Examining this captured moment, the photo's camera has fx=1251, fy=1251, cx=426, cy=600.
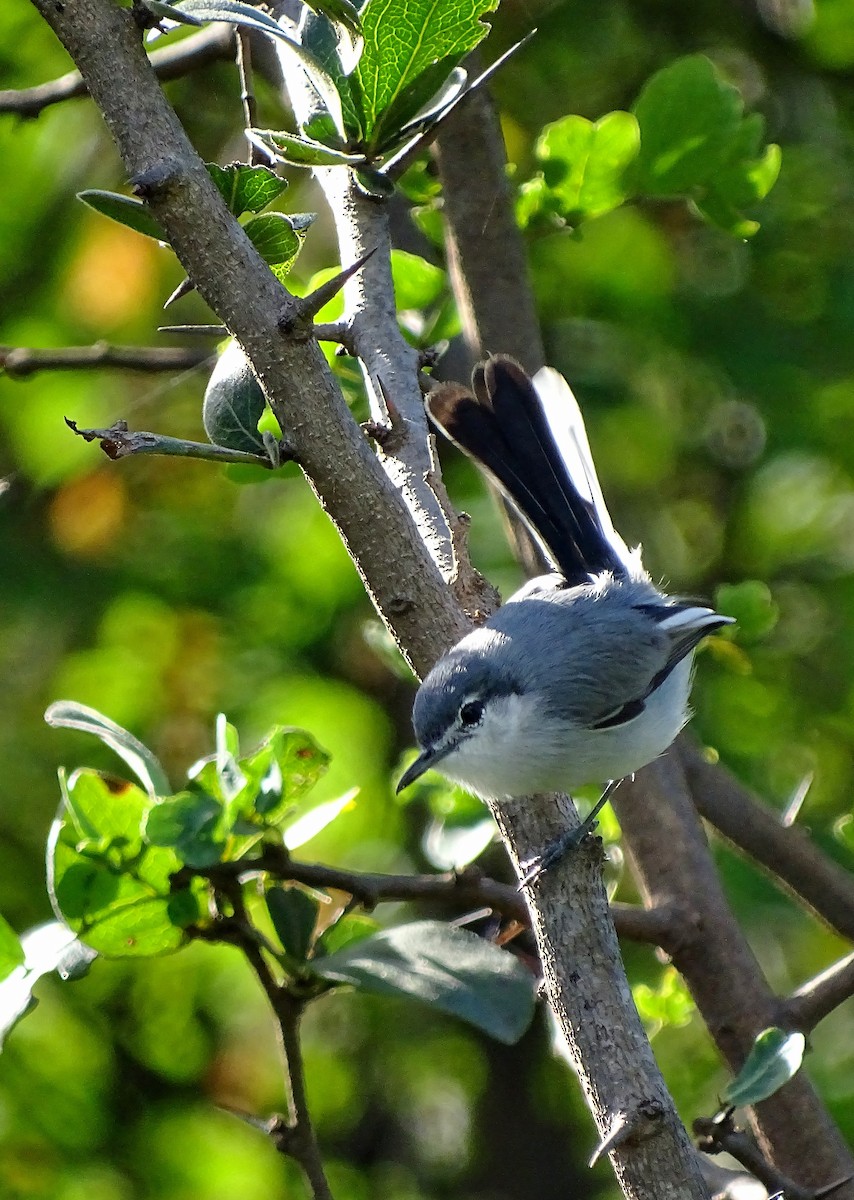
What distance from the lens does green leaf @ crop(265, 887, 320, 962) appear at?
1601 millimetres

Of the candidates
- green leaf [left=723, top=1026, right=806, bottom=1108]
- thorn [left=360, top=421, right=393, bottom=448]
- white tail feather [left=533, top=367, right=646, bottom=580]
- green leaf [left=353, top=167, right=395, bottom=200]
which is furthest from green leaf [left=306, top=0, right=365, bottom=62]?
green leaf [left=723, top=1026, right=806, bottom=1108]

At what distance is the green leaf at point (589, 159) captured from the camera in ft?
6.69

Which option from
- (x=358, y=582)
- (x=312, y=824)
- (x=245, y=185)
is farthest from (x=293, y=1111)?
(x=358, y=582)

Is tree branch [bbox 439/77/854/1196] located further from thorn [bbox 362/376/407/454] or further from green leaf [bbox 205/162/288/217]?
green leaf [bbox 205/162/288/217]

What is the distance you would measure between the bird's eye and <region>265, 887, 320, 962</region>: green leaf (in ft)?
1.62

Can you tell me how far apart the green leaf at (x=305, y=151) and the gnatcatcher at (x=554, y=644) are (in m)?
0.44

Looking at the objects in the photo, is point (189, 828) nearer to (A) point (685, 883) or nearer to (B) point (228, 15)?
(B) point (228, 15)

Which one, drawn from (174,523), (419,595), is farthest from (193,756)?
(419,595)

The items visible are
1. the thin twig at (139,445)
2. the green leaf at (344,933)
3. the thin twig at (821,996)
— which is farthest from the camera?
the thin twig at (821,996)

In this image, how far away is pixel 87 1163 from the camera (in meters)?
2.78

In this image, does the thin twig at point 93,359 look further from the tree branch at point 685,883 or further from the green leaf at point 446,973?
the green leaf at point 446,973

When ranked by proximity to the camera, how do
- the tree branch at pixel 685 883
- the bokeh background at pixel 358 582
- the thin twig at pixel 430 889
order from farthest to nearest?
the bokeh background at pixel 358 582 < the tree branch at pixel 685 883 < the thin twig at pixel 430 889

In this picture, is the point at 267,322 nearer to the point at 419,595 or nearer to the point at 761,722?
the point at 419,595

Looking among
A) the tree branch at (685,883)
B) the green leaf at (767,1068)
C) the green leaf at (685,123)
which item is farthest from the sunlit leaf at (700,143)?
the green leaf at (767,1068)
